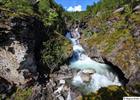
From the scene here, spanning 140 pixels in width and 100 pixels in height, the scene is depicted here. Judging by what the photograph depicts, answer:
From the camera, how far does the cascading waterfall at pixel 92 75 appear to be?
213ft

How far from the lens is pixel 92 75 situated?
68438 mm

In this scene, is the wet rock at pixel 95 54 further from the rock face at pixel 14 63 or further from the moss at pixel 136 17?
the rock face at pixel 14 63

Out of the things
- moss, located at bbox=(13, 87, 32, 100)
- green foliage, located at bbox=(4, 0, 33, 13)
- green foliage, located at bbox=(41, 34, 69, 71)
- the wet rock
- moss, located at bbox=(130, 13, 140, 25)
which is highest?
green foliage, located at bbox=(4, 0, 33, 13)

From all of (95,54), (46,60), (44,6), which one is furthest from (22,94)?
(44,6)

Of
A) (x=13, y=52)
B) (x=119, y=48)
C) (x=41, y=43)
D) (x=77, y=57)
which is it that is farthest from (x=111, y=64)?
(x=13, y=52)

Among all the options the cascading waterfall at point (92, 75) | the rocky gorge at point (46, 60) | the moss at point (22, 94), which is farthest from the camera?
the cascading waterfall at point (92, 75)

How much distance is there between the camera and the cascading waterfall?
213ft

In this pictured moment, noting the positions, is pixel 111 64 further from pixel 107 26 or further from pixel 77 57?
pixel 107 26

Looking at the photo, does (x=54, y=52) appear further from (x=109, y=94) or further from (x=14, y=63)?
(x=109, y=94)

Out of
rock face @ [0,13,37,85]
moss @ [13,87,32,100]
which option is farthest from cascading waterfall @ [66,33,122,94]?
rock face @ [0,13,37,85]

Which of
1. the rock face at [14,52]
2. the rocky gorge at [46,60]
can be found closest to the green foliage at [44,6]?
the rocky gorge at [46,60]

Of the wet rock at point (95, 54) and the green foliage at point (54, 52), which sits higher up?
the green foliage at point (54, 52)

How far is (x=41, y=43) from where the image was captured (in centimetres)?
7325

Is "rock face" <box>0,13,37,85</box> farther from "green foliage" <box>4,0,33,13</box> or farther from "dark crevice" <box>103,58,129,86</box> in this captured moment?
"dark crevice" <box>103,58,129,86</box>
